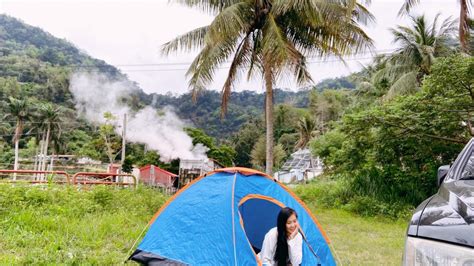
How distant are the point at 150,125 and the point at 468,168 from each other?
102 feet

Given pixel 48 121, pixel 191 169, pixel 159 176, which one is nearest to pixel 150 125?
pixel 159 176

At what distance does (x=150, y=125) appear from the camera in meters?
32.1

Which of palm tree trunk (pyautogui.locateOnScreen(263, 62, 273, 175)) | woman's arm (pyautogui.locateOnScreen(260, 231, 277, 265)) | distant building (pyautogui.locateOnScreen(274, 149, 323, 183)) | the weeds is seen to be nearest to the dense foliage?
palm tree trunk (pyautogui.locateOnScreen(263, 62, 273, 175))

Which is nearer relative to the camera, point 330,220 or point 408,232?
point 408,232

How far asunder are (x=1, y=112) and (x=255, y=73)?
42605 mm

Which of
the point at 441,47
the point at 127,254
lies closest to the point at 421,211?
the point at 127,254

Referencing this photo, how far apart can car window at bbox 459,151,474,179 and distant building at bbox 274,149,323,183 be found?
2403 centimetres

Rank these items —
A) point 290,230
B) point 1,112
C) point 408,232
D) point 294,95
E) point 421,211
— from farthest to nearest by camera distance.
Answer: point 294,95
point 1,112
point 290,230
point 421,211
point 408,232

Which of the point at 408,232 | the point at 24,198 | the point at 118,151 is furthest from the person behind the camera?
the point at 118,151

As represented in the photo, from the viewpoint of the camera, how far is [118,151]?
39.6 metres

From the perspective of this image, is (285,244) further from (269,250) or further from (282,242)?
(269,250)

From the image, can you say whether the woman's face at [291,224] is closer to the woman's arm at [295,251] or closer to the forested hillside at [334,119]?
the woman's arm at [295,251]

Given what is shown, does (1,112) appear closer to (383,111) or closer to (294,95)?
(294,95)

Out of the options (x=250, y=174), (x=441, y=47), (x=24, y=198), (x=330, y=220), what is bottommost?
(x=330, y=220)
